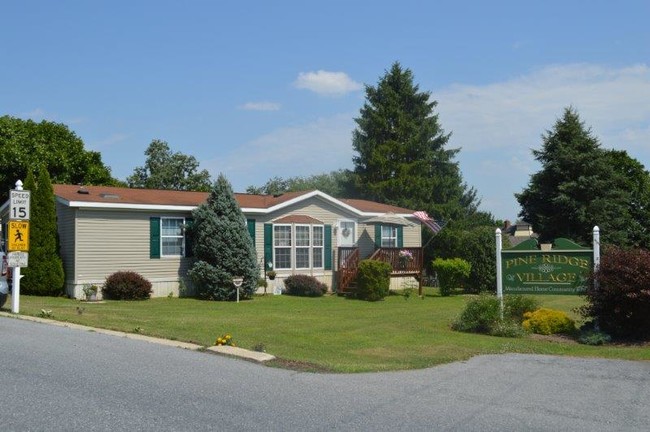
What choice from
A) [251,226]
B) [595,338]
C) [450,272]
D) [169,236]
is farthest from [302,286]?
[595,338]

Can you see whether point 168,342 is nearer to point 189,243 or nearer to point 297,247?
point 189,243

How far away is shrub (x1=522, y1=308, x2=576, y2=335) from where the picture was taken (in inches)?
618

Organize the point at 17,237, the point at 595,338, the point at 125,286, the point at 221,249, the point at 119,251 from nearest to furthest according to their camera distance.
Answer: the point at 595,338, the point at 17,237, the point at 125,286, the point at 119,251, the point at 221,249

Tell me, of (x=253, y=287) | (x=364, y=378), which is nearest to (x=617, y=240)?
(x=253, y=287)

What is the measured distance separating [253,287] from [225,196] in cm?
310

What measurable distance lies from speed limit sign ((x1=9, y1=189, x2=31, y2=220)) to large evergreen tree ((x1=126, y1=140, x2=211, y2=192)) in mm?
37726

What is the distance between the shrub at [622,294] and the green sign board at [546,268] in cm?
78

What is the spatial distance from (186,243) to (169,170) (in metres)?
31.9

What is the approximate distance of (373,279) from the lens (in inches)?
988

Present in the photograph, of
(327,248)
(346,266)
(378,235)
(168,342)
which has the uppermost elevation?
(378,235)

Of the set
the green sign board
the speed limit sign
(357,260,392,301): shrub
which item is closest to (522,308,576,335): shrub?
the green sign board

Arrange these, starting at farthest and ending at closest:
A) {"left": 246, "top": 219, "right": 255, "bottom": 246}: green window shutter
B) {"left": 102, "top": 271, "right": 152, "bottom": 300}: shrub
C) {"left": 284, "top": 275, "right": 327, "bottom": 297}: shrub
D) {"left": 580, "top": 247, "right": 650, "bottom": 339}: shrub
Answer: {"left": 246, "top": 219, "right": 255, "bottom": 246}: green window shutter
{"left": 284, "top": 275, "right": 327, "bottom": 297}: shrub
{"left": 102, "top": 271, "right": 152, "bottom": 300}: shrub
{"left": 580, "top": 247, "right": 650, "bottom": 339}: shrub

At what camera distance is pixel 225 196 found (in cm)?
2345

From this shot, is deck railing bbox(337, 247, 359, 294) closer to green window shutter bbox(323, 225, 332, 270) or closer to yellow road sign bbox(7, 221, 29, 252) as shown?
green window shutter bbox(323, 225, 332, 270)
